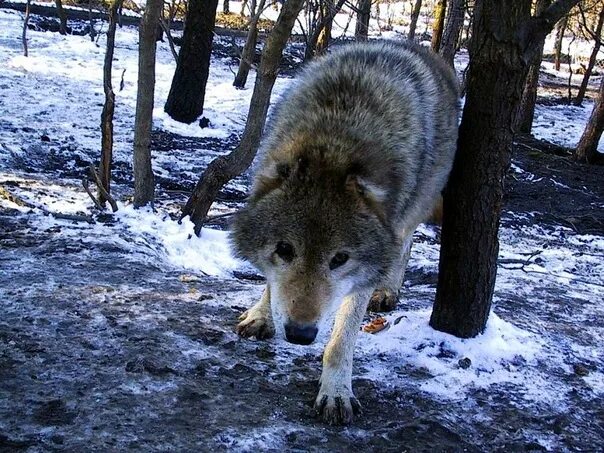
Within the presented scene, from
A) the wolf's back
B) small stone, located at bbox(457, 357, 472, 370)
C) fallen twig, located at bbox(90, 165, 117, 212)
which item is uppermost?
the wolf's back

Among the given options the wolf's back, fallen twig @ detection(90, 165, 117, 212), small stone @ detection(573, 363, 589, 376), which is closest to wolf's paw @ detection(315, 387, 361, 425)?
the wolf's back

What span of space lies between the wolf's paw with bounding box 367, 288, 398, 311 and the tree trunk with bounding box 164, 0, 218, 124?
26.1ft

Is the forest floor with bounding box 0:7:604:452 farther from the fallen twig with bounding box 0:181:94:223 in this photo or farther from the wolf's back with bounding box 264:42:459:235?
the wolf's back with bounding box 264:42:459:235

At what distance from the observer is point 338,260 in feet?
10.5

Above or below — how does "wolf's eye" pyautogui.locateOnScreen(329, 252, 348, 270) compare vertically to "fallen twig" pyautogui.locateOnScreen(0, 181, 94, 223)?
above

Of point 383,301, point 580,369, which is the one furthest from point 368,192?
point 580,369

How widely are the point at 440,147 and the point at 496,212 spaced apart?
0.50 m

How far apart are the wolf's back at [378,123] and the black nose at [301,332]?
0.78 m

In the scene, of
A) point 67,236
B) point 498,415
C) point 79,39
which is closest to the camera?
point 498,415

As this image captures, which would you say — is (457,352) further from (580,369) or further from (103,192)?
(103,192)

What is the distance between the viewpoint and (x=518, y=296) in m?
5.38

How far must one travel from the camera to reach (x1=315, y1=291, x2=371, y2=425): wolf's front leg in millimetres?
3164

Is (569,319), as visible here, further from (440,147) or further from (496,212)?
(440,147)

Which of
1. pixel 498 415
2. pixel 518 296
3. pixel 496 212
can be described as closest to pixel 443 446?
pixel 498 415
